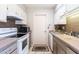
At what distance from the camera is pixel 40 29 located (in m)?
4.95

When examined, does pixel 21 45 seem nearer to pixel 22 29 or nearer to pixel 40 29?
pixel 22 29

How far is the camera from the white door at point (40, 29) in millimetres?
4941

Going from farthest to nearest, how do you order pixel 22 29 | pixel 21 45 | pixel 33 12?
pixel 33 12 < pixel 22 29 < pixel 21 45

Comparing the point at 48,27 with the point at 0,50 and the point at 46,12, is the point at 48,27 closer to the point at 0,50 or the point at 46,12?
the point at 46,12

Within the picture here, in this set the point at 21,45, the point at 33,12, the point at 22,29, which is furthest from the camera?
the point at 33,12

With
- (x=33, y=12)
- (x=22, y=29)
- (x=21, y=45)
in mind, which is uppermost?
(x=33, y=12)

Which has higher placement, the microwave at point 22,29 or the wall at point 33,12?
the wall at point 33,12

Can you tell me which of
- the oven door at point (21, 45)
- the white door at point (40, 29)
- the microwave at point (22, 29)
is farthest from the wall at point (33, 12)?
the oven door at point (21, 45)

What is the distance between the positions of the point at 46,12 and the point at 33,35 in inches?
42.6

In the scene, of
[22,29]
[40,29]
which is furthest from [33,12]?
[22,29]

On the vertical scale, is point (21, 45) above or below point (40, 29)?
below

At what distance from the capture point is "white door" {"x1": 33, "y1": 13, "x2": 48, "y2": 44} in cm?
494

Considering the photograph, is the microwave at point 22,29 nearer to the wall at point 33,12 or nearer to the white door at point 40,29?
the white door at point 40,29
